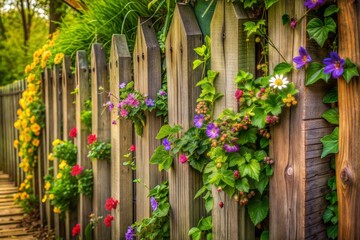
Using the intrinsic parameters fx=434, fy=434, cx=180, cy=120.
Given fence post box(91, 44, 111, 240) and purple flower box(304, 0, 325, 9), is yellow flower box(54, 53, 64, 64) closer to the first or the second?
fence post box(91, 44, 111, 240)

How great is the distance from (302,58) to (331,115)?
0.22m

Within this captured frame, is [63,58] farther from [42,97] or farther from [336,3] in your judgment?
[336,3]

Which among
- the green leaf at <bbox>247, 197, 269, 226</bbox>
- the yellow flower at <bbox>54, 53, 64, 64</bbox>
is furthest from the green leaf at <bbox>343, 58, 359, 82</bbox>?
the yellow flower at <bbox>54, 53, 64, 64</bbox>

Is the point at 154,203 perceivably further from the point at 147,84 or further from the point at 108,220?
the point at 108,220

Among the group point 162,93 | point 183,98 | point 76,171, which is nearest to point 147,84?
point 162,93

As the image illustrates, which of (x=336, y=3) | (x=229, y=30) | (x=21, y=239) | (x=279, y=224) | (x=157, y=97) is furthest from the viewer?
(x=21, y=239)

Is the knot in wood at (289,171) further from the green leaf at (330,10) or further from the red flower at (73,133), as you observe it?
the red flower at (73,133)

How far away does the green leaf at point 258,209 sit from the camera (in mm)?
1601

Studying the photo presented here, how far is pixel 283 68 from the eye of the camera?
1.43 meters

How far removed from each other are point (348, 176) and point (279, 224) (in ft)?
1.00

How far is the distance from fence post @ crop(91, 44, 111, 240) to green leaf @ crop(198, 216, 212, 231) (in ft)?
4.15

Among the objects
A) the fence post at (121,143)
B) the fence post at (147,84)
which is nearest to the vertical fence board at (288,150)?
the fence post at (147,84)

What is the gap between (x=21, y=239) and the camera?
404 centimetres

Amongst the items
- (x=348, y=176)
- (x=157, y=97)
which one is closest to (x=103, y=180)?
(x=157, y=97)
